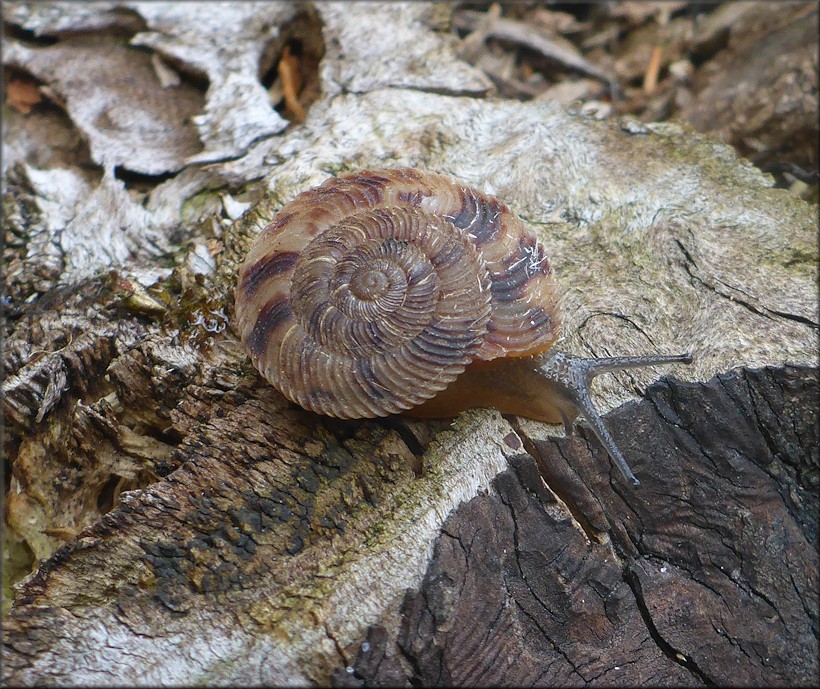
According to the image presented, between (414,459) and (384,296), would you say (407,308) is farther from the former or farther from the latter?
(414,459)

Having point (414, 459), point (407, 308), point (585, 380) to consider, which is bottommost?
point (414, 459)

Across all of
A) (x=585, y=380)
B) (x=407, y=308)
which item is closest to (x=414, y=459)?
(x=407, y=308)

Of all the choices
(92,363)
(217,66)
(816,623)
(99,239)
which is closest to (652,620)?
(816,623)

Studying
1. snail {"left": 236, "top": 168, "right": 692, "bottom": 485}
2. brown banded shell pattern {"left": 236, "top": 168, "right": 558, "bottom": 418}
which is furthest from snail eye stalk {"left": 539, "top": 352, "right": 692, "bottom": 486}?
brown banded shell pattern {"left": 236, "top": 168, "right": 558, "bottom": 418}

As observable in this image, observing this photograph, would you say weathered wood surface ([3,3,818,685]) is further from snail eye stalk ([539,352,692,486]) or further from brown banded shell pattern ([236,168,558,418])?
brown banded shell pattern ([236,168,558,418])

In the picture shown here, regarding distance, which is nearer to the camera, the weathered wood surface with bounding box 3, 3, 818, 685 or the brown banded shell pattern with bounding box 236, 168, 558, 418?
the weathered wood surface with bounding box 3, 3, 818, 685

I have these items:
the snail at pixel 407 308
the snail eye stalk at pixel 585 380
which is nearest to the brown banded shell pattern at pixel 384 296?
the snail at pixel 407 308
